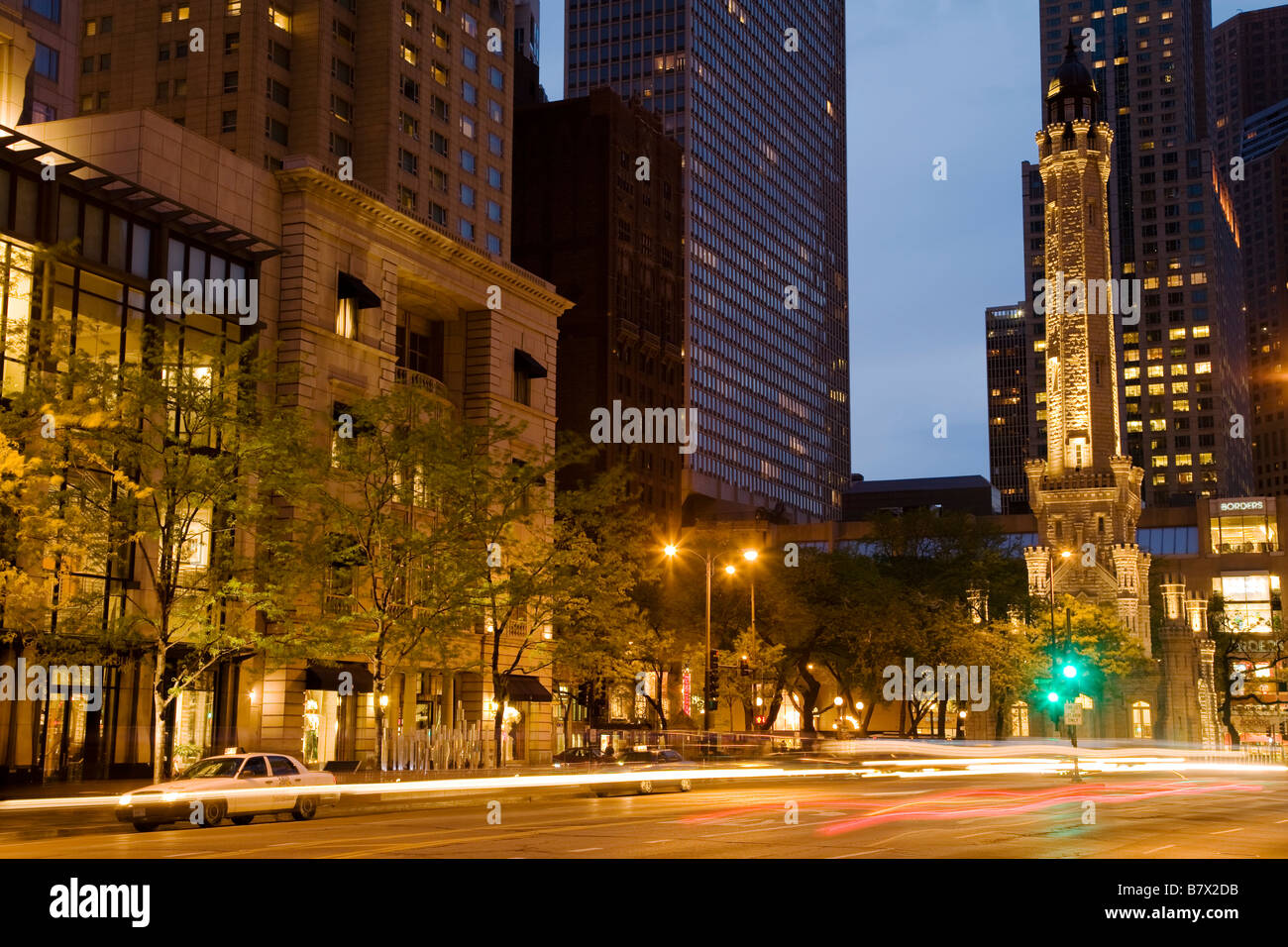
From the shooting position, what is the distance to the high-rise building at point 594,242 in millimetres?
138375

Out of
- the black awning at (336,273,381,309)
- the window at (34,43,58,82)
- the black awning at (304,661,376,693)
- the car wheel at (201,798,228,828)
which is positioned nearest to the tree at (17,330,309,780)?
the car wheel at (201,798,228,828)

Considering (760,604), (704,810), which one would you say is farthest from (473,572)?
(760,604)

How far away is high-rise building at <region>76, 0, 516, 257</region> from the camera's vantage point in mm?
78062

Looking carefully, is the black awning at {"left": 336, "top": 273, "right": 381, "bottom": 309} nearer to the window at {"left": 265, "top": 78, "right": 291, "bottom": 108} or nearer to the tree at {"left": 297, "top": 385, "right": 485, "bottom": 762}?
the tree at {"left": 297, "top": 385, "right": 485, "bottom": 762}

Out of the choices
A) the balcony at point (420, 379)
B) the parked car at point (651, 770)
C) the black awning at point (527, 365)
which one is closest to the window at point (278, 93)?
the black awning at point (527, 365)

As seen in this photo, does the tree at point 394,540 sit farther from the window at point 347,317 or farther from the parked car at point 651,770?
the window at point 347,317

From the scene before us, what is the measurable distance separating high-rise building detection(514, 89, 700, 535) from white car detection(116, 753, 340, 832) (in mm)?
104494

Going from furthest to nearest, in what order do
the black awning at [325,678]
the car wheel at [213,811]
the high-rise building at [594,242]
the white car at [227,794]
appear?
the high-rise building at [594,242]
the black awning at [325,678]
the car wheel at [213,811]
the white car at [227,794]

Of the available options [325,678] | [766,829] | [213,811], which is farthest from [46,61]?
[766,829]

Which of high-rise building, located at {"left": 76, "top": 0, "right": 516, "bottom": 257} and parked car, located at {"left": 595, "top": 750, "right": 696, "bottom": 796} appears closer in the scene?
parked car, located at {"left": 595, "top": 750, "right": 696, "bottom": 796}

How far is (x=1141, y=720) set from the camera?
10894cm

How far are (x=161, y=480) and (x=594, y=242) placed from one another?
107928mm

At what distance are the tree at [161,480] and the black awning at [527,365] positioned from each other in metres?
25.0

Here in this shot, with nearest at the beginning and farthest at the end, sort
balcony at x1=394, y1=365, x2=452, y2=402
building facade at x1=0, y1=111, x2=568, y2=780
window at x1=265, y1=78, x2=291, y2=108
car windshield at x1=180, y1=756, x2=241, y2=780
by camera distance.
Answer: car windshield at x1=180, y1=756, x2=241, y2=780
building facade at x1=0, y1=111, x2=568, y2=780
balcony at x1=394, y1=365, x2=452, y2=402
window at x1=265, y1=78, x2=291, y2=108
